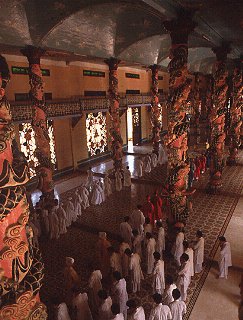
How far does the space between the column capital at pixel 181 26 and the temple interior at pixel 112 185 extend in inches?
1.2

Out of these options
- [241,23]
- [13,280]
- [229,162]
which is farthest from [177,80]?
[229,162]

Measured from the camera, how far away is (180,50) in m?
8.19

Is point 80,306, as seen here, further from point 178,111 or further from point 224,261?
point 178,111

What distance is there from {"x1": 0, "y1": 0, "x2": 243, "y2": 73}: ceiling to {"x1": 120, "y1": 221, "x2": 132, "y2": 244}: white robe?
6166 millimetres

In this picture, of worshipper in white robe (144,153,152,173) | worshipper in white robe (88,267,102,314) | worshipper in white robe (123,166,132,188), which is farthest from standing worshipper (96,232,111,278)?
worshipper in white robe (144,153,152,173)

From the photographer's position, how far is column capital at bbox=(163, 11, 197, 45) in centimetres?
788

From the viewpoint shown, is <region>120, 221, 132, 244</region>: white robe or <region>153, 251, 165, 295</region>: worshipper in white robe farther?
<region>120, 221, 132, 244</region>: white robe

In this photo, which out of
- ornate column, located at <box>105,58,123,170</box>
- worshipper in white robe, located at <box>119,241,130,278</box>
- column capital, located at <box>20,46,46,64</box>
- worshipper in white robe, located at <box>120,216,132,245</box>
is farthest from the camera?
ornate column, located at <box>105,58,123,170</box>

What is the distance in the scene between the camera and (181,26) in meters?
7.97

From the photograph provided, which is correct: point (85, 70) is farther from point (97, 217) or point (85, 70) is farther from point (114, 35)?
point (97, 217)

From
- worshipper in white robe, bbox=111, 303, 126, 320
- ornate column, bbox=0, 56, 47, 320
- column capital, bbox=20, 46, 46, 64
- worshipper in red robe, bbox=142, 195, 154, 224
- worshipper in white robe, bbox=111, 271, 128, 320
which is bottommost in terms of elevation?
worshipper in white robe, bbox=111, 271, 128, 320

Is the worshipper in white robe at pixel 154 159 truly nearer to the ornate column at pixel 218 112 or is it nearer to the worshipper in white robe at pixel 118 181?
the worshipper in white robe at pixel 118 181

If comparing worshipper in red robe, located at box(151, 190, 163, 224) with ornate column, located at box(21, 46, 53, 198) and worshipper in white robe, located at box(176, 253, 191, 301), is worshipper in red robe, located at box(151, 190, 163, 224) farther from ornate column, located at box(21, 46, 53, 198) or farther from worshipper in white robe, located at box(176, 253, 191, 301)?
ornate column, located at box(21, 46, 53, 198)

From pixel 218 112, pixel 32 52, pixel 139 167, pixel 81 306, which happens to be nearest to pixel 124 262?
pixel 81 306
